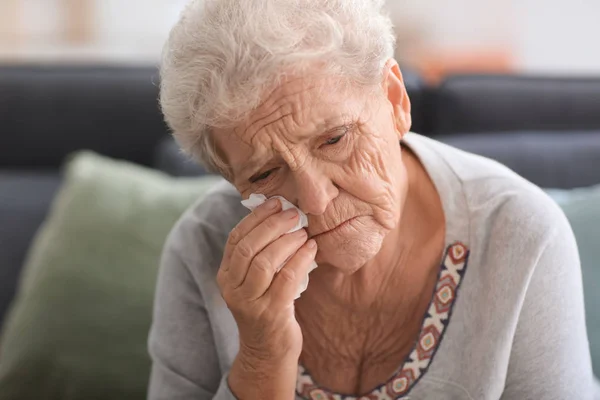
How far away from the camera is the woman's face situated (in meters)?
1.03

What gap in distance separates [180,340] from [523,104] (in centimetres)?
143

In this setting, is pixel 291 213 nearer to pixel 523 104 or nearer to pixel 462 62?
pixel 523 104

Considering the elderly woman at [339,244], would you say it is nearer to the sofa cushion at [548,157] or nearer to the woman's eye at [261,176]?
the woman's eye at [261,176]

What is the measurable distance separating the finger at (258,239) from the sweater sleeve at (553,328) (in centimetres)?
42

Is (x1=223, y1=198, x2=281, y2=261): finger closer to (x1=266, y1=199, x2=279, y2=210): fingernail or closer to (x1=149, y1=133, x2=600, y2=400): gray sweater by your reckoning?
(x1=266, y1=199, x2=279, y2=210): fingernail

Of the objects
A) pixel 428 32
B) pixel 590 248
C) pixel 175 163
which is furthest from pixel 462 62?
pixel 590 248

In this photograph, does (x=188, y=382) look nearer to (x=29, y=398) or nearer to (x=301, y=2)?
(x=29, y=398)

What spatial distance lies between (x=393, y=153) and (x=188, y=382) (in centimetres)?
60

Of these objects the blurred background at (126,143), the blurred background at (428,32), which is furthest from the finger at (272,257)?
the blurred background at (428,32)

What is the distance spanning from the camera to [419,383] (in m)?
1.24

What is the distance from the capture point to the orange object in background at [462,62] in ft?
10.5

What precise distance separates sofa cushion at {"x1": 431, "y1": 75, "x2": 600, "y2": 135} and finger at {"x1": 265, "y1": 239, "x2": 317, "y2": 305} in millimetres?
1349

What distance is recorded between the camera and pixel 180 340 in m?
1.37

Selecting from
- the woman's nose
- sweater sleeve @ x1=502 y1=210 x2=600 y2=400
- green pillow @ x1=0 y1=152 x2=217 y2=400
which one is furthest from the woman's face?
green pillow @ x1=0 y1=152 x2=217 y2=400
